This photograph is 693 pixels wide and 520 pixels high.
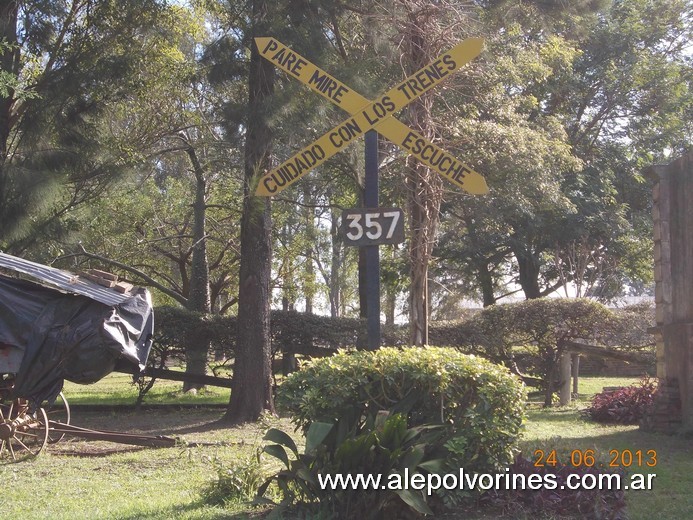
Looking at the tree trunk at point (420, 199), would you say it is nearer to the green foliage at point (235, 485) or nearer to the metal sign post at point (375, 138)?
the metal sign post at point (375, 138)

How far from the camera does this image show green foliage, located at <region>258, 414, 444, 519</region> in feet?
19.8

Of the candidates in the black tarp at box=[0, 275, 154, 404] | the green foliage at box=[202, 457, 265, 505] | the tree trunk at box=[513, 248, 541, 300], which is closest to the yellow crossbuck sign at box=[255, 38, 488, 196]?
the green foliage at box=[202, 457, 265, 505]

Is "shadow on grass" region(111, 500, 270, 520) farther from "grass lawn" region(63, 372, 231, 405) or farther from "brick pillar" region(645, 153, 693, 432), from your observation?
"grass lawn" region(63, 372, 231, 405)

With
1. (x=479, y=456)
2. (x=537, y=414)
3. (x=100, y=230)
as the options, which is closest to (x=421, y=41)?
(x=479, y=456)

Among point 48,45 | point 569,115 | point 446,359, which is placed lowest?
point 446,359

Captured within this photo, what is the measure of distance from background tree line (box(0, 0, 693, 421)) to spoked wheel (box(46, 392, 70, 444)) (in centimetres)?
274

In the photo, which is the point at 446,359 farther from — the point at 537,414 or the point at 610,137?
the point at 610,137

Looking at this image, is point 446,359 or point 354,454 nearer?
point 354,454

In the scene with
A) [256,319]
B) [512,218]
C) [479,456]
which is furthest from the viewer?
[512,218]

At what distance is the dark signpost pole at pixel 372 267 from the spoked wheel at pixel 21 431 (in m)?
5.60

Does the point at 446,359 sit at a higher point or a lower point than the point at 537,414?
higher

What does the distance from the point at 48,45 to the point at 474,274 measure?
724 inches

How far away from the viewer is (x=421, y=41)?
940cm

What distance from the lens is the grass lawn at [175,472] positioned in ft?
23.1
